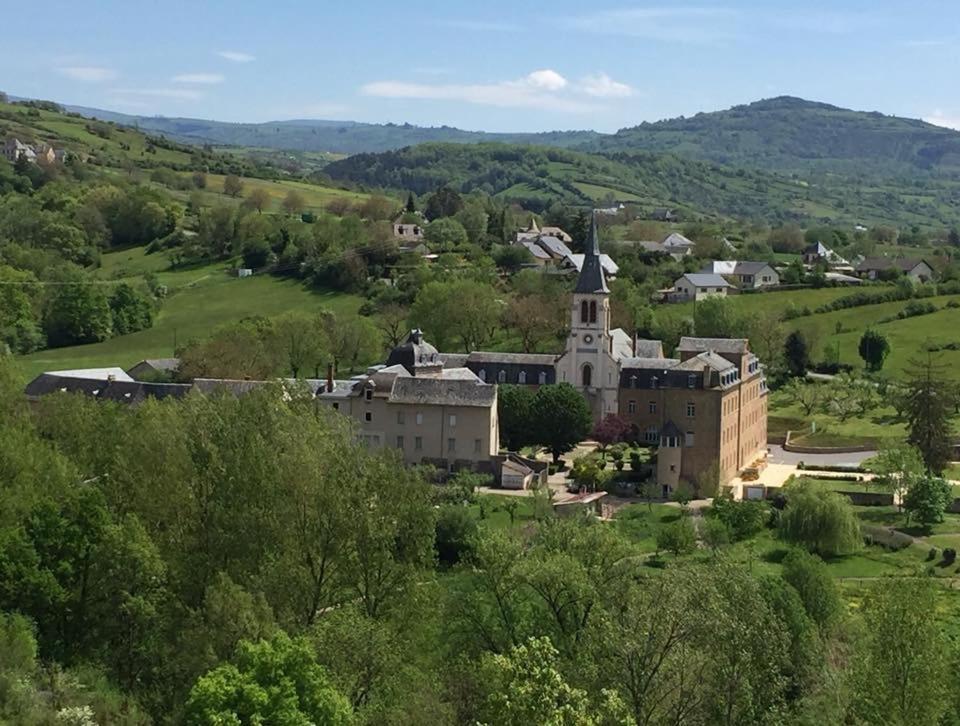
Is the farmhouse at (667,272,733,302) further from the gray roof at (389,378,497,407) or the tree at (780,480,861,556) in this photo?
the tree at (780,480,861,556)

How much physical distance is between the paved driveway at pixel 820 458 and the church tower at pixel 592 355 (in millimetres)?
10002

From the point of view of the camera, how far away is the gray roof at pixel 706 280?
116 meters

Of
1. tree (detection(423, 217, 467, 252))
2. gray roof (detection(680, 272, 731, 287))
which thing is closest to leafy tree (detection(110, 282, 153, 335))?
tree (detection(423, 217, 467, 252))

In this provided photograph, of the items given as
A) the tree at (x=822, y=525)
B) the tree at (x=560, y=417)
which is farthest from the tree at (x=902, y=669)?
the tree at (x=560, y=417)

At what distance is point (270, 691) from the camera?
90.8 feet

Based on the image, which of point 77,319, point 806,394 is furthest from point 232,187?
point 806,394

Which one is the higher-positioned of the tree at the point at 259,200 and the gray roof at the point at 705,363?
the tree at the point at 259,200

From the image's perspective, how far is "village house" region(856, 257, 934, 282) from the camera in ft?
416

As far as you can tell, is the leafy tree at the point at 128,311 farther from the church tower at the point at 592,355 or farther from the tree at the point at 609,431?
the tree at the point at 609,431

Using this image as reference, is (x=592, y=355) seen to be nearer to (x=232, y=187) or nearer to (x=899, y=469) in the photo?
(x=899, y=469)

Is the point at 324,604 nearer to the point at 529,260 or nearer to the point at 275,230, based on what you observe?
the point at 529,260

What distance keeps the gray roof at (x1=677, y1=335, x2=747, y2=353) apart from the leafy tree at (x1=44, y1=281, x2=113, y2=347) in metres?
50.1

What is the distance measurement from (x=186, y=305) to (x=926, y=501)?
71061mm

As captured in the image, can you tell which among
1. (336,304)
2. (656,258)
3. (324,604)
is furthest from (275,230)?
(324,604)
